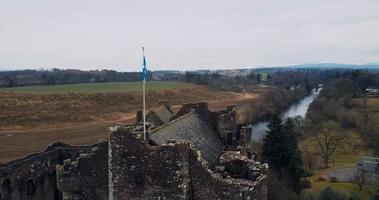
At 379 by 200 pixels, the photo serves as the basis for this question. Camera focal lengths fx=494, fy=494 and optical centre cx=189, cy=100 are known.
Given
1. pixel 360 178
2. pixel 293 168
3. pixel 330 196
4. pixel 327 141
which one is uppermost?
pixel 293 168

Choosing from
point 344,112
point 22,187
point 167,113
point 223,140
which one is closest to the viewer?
point 22,187

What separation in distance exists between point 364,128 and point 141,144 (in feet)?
233

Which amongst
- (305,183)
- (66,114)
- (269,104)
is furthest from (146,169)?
(269,104)

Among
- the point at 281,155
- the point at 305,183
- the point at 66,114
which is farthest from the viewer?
the point at 66,114

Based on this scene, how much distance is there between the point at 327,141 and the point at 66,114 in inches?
1929

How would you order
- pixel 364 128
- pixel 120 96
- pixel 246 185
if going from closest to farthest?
pixel 246 185, pixel 364 128, pixel 120 96

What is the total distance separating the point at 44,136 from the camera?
73500 mm

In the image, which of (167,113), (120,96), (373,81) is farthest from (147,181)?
(373,81)

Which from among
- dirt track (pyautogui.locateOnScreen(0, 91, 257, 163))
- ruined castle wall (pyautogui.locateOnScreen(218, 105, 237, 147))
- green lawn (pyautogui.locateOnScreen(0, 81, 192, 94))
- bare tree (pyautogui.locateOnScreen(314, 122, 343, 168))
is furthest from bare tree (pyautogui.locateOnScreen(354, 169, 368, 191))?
green lawn (pyautogui.locateOnScreen(0, 81, 192, 94))

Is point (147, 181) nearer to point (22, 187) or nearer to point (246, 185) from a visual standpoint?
point (246, 185)

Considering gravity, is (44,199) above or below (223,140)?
below

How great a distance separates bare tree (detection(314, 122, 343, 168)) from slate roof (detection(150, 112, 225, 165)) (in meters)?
49.3

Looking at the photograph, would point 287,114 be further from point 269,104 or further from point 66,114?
point 66,114

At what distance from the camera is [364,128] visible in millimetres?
81438
